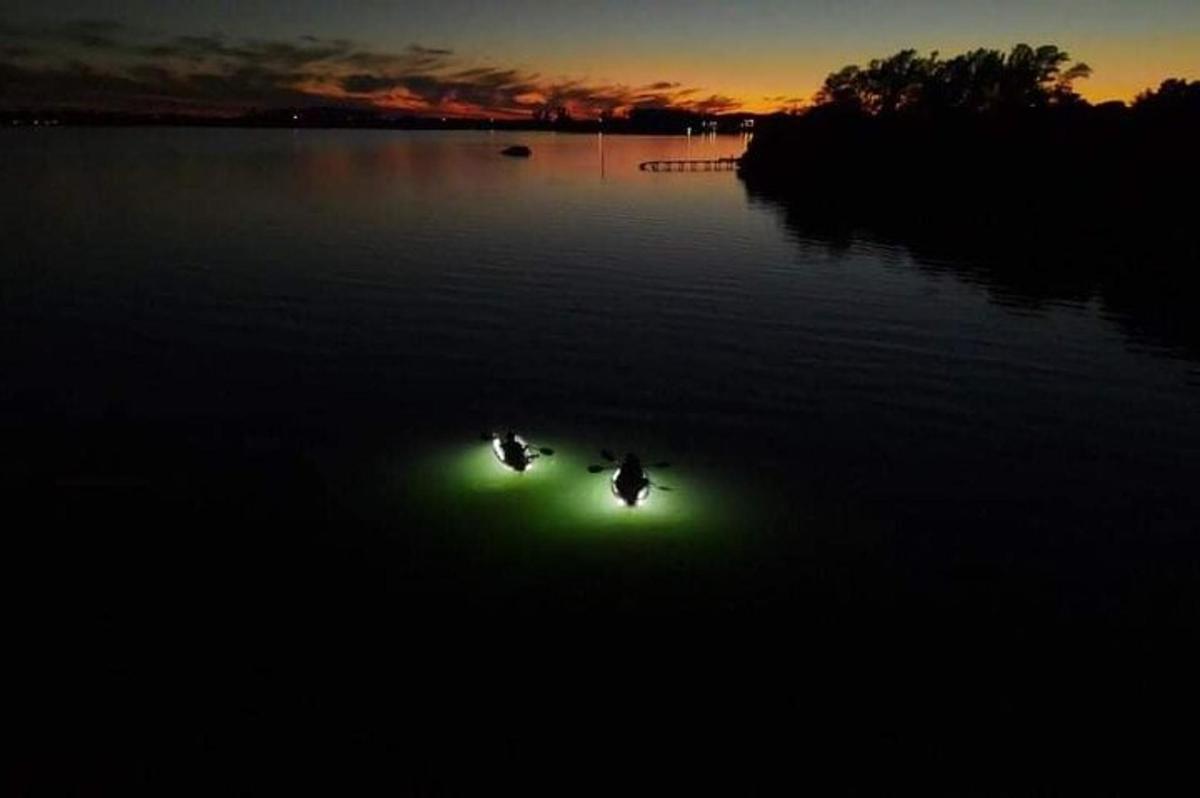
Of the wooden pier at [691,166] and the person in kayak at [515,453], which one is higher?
the person in kayak at [515,453]

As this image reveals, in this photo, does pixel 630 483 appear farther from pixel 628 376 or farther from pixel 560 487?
pixel 628 376

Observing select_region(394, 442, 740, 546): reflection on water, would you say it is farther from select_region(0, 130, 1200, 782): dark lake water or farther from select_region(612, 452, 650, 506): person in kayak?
select_region(612, 452, 650, 506): person in kayak

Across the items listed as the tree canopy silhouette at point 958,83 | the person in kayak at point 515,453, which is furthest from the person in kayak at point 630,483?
the tree canopy silhouette at point 958,83

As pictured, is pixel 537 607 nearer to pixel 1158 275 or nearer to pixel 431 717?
pixel 431 717

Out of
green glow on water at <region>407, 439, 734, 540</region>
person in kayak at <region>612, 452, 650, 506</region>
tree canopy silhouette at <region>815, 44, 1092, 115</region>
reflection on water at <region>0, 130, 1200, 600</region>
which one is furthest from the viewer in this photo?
tree canopy silhouette at <region>815, 44, 1092, 115</region>

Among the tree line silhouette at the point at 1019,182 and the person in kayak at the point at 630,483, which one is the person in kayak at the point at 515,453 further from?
the tree line silhouette at the point at 1019,182

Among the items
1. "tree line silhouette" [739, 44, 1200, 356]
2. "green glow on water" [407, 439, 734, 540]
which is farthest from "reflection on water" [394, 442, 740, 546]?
"tree line silhouette" [739, 44, 1200, 356]
